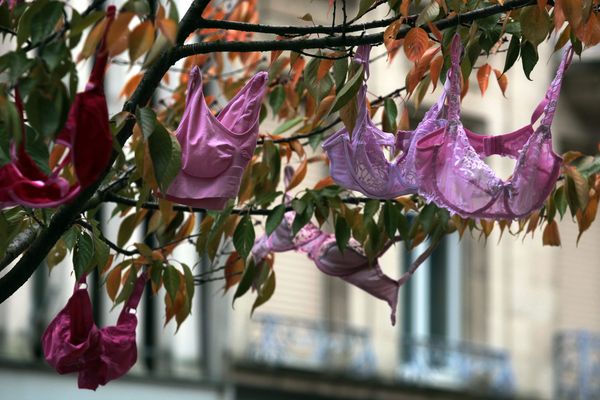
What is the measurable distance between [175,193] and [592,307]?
1901 centimetres

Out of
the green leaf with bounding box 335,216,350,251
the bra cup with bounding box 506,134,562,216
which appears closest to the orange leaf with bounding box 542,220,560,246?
the green leaf with bounding box 335,216,350,251

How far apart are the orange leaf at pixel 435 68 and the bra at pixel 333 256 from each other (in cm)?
148

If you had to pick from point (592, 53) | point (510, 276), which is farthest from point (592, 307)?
point (592, 53)

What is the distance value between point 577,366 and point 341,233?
17.1 meters

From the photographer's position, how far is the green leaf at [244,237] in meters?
8.19

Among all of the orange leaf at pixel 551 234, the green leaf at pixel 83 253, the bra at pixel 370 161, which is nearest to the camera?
the green leaf at pixel 83 253

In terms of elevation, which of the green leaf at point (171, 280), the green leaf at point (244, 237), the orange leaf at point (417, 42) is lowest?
the green leaf at point (171, 280)

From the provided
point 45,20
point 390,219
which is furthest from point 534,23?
point 45,20

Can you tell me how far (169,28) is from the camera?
5.98 metres

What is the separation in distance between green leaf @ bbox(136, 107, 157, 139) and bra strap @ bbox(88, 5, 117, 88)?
0.23 metres

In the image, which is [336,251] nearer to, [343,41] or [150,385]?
[343,41]

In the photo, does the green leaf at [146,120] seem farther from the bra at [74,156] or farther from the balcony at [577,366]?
the balcony at [577,366]

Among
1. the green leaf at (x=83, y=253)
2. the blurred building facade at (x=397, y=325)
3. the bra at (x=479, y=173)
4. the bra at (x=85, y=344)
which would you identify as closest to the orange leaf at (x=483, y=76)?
the bra at (x=479, y=173)

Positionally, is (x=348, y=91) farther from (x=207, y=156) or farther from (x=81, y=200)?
(x=81, y=200)
